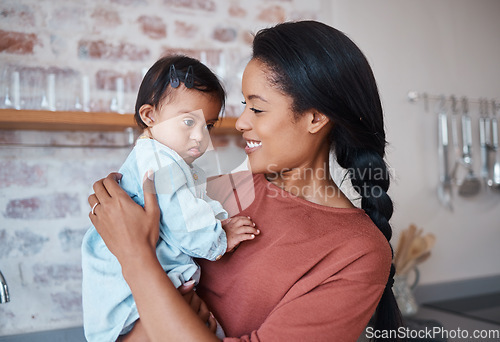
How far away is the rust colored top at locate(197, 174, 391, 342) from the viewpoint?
0.83 m

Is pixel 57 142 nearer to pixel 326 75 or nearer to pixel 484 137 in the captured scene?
pixel 326 75

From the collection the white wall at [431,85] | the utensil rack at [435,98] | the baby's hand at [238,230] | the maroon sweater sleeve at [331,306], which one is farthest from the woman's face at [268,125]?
the utensil rack at [435,98]

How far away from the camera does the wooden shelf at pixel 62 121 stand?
129 cm

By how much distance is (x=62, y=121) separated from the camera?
1339mm

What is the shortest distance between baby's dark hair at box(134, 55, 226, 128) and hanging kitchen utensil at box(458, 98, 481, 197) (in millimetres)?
1605

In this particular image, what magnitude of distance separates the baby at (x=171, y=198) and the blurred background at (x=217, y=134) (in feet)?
0.67

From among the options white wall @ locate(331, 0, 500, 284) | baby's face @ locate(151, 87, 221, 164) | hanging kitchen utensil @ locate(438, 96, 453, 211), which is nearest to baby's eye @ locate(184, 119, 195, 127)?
baby's face @ locate(151, 87, 221, 164)

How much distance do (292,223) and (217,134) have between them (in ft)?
2.53

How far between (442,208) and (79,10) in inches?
70.5

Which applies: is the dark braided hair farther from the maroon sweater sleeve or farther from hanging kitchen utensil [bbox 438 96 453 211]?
hanging kitchen utensil [bbox 438 96 453 211]

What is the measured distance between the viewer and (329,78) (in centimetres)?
91

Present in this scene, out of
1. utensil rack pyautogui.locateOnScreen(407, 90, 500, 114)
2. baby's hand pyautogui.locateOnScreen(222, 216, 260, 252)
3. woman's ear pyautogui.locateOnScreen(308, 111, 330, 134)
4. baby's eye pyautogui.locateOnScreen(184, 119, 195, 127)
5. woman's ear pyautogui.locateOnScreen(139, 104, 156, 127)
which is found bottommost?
baby's hand pyautogui.locateOnScreen(222, 216, 260, 252)

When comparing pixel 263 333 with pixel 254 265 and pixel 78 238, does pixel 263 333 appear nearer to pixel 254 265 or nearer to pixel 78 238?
pixel 254 265

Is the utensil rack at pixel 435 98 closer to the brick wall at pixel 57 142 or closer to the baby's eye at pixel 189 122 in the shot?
the brick wall at pixel 57 142
